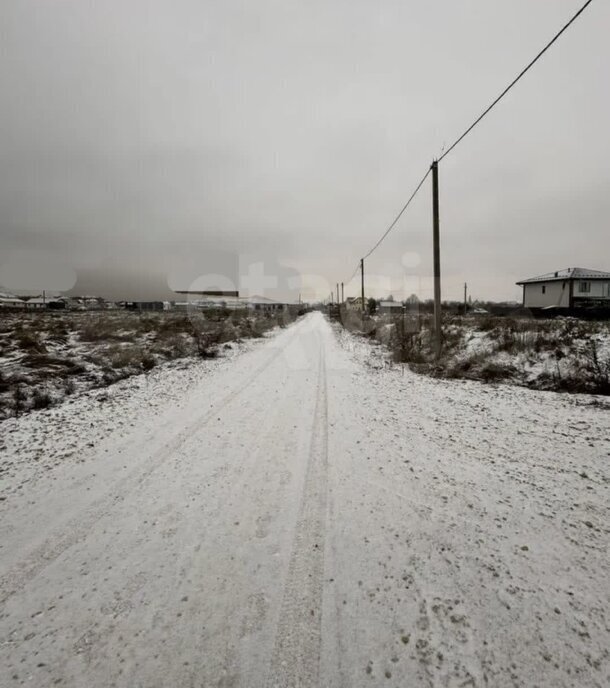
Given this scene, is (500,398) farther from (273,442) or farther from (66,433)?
(66,433)

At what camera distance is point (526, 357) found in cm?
954

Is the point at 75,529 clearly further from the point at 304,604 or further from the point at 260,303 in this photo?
the point at 260,303

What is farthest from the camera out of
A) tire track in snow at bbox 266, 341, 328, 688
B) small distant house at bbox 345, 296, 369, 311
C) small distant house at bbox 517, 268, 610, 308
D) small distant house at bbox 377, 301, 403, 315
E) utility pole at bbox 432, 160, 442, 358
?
small distant house at bbox 345, 296, 369, 311

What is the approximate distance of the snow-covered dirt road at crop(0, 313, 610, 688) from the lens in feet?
6.02

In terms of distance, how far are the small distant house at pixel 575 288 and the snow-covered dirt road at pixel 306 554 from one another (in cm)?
3707

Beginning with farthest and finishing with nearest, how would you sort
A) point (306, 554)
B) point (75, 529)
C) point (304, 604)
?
point (75, 529) → point (306, 554) → point (304, 604)

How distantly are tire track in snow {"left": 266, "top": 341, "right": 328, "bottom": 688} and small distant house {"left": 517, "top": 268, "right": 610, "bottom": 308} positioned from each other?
1566 inches

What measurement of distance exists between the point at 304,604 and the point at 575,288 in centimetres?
4430

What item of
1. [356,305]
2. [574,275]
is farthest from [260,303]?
[574,275]

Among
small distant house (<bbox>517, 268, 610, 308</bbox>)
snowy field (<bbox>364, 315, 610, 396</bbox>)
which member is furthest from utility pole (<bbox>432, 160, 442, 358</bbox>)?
small distant house (<bbox>517, 268, 610, 308</bbox>)

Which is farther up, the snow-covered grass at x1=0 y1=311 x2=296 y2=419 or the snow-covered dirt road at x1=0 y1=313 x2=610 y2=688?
the snow-covered grass at x1=0 y1=311 x2=296 y2=419

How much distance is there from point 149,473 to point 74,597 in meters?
1.78

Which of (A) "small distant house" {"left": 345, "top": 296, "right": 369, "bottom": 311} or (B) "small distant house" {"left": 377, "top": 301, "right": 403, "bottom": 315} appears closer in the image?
(B) "small distant house" {"left": 377, "top": 301, "right": 403, "bottom": 315}

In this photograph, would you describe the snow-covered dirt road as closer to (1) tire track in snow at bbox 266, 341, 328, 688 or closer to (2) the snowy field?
(1) tire track in snow at bbox 266, 341, 328, 688
